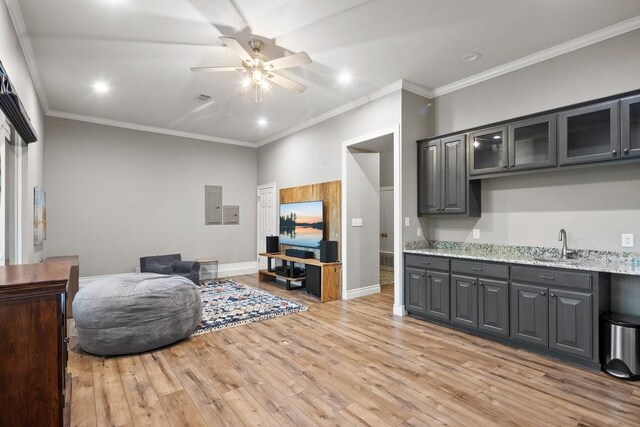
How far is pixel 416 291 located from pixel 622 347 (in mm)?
1940

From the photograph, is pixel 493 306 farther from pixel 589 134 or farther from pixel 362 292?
pixel 362 292

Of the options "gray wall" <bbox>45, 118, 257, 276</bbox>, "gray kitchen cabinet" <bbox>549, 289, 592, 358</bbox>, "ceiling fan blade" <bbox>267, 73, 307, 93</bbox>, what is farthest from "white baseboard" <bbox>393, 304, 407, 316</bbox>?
"gray wall" <bbox>45, 118, 257, 276</bbox>

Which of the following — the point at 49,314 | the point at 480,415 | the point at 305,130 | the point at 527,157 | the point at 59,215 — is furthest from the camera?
the point at 305,130

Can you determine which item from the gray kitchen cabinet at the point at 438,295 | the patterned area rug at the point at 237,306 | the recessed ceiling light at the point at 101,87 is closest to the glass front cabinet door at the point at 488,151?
the gray kitchen cabinet at the point at 438,295

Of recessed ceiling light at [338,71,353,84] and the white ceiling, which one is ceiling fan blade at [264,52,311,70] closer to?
the white ceiling

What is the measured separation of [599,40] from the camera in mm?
3174

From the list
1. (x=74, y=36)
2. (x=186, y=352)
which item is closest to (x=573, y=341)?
(x=186, y=352)

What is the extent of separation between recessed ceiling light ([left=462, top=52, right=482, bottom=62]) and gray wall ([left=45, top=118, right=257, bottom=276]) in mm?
5172

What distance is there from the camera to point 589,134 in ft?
10.0

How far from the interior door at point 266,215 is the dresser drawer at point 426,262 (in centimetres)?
349

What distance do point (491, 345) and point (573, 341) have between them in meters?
0.71

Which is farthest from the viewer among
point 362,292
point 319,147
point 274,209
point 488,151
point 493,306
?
point 274,209

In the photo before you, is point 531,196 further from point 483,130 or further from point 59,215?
point 59,215

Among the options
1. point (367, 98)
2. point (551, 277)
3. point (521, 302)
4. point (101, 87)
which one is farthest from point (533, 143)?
point (101, 87)
